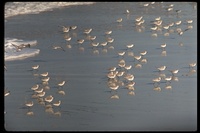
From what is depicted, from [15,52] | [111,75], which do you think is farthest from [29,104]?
[15,52]

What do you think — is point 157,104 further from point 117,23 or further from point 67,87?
point 117,23

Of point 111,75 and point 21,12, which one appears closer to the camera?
point 111,75

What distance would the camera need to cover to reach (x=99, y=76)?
9.19m

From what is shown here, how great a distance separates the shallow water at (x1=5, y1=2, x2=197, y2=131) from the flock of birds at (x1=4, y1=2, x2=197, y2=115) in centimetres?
7

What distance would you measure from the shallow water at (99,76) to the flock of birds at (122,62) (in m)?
0.07

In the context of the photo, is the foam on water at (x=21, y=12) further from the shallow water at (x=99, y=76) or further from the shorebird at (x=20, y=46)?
the shallow water at (x=99, y=76)

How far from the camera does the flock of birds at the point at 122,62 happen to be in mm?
8656

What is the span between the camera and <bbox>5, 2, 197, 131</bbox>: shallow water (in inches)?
311

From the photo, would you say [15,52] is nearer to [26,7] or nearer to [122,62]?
[122,62]

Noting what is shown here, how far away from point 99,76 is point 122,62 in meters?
0.68

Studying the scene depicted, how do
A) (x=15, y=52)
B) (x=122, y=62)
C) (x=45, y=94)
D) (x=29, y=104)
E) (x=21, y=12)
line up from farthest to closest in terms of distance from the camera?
(x=21, y=12) → (x=15, y=52) → (x=122, y=62) → (x=45, y=94) → (x=29, y=104)

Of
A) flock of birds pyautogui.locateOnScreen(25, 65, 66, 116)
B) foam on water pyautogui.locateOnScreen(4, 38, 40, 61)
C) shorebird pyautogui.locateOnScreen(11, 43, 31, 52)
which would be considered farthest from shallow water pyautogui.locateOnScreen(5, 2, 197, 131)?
shorebird pyautogui.locateOnScreen(11, 43, 31, 52)

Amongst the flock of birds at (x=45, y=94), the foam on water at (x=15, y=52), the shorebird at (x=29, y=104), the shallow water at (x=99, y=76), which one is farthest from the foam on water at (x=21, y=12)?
the shorebird at (x=29, y=104)

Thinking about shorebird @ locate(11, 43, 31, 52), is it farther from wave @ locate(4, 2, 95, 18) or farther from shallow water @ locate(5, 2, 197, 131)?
wave @ locate(4, 2, 95, 18)
